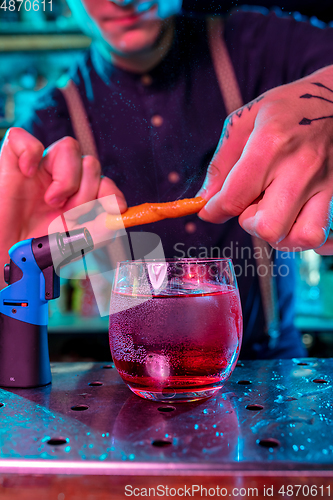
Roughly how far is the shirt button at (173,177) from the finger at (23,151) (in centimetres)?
24

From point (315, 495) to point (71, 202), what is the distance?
2.06ft

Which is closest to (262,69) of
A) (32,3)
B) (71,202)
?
(71,202)

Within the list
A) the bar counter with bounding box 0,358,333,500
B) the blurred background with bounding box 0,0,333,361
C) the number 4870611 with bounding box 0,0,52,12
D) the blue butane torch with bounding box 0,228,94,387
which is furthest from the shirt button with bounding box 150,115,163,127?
the blurred background with bounding box 0,0,333,361

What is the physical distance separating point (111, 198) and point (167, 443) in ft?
1.48

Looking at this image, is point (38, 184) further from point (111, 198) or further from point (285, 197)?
point (285, 197)

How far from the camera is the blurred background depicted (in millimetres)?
2086

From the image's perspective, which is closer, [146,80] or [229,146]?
[229,146]

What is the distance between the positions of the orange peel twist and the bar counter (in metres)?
0.25

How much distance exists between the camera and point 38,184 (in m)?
0.82

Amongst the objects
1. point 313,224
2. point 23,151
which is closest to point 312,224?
point 313,224

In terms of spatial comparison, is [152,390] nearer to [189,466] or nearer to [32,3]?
[189,466]

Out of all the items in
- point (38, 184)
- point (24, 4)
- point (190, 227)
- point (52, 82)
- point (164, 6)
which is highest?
point (24, 4)

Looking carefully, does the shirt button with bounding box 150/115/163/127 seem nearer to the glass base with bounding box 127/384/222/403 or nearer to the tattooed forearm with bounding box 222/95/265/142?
the tattooed forearm with bounding box 222/95/265/142

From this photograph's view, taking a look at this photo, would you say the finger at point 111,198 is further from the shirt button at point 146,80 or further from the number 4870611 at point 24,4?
the number 4870611 at point 24,4
